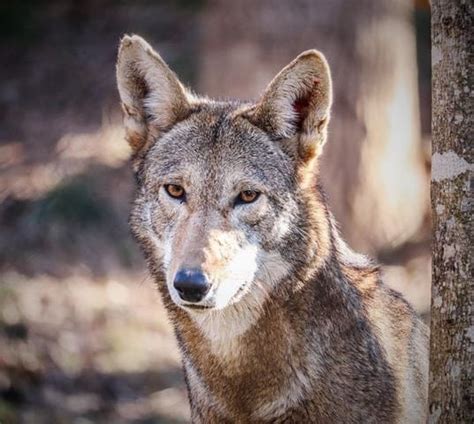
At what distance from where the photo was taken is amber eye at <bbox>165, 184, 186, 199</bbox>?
15.7 feet

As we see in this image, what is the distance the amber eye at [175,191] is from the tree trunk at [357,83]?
5.36m

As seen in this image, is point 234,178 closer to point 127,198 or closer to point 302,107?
point 302,107

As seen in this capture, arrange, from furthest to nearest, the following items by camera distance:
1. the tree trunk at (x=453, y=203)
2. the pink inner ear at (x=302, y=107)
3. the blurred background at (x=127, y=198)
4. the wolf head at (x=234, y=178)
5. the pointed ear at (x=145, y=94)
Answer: the blurred background at (x=127, y=198)
the pointed ear at (x=145, y=94)
the pink inner ear at (x=302, y=107)
the wolf head at (x=234, y=178)
the tree trunk at (x=453, y=203)

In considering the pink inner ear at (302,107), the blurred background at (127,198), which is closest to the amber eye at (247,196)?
the pink inner ear at (302,107)

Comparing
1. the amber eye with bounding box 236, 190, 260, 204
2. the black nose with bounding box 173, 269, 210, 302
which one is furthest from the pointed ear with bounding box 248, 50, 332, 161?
the black nose with bounding box 173, 269, 210, 302

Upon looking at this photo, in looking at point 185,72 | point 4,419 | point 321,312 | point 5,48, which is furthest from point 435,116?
point 5,48

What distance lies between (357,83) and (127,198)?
11.0 ft

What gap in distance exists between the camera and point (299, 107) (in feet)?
16.0

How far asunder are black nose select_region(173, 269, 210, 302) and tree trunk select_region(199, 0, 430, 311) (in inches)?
233

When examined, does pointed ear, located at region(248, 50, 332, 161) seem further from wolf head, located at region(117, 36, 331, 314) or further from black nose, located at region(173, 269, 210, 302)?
black nose, located at region(173, 269, 210, 302)

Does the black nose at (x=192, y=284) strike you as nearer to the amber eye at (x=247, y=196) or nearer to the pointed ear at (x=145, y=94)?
the amber eye at (x=247, y=196)

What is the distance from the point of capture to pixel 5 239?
1062 centimetres

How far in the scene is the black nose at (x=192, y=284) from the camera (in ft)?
13.9

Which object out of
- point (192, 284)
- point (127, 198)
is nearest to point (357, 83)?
point (127, 198)
